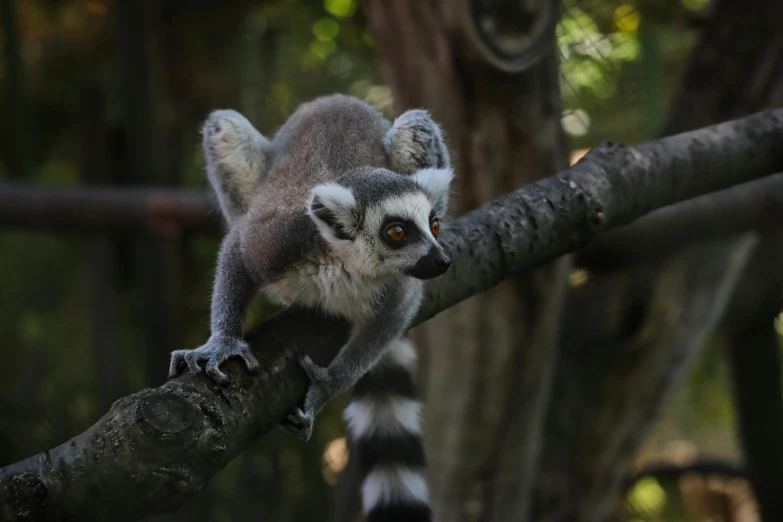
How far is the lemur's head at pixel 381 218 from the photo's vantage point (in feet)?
6.88

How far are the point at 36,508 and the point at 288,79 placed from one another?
174 inches

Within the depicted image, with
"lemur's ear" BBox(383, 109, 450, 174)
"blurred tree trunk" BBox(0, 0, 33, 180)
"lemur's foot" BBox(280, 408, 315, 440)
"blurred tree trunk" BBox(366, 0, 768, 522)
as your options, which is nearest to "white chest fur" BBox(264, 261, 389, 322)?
"lemur's foot" BBox(280, 408, 315, 440)

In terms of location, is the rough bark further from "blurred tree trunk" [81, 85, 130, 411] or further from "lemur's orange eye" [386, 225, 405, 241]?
"blurred tree trunk" [81, 85, 130, 411]

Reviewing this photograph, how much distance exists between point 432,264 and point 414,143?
0.82 meters

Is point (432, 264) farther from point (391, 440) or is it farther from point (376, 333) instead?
point (391, 440)

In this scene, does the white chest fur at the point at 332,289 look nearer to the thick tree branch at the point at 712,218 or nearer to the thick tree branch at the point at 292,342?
the thick tree branch at the point at 292,342

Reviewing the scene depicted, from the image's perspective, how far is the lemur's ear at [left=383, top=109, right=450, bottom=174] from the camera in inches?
104

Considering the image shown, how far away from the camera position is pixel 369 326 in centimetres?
225

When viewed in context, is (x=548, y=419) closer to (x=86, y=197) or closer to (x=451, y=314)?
(x=451, y=314)

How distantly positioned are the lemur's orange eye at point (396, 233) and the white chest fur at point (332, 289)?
167 millimetres

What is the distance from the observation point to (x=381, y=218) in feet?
7.13

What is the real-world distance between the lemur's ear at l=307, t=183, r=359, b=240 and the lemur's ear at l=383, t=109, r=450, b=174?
537 millimetres

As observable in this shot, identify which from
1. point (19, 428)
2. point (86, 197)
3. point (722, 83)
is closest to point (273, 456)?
point (19, 428)

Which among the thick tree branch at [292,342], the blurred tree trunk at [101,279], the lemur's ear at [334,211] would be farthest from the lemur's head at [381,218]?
the blurred tree trunk at [101,279]
